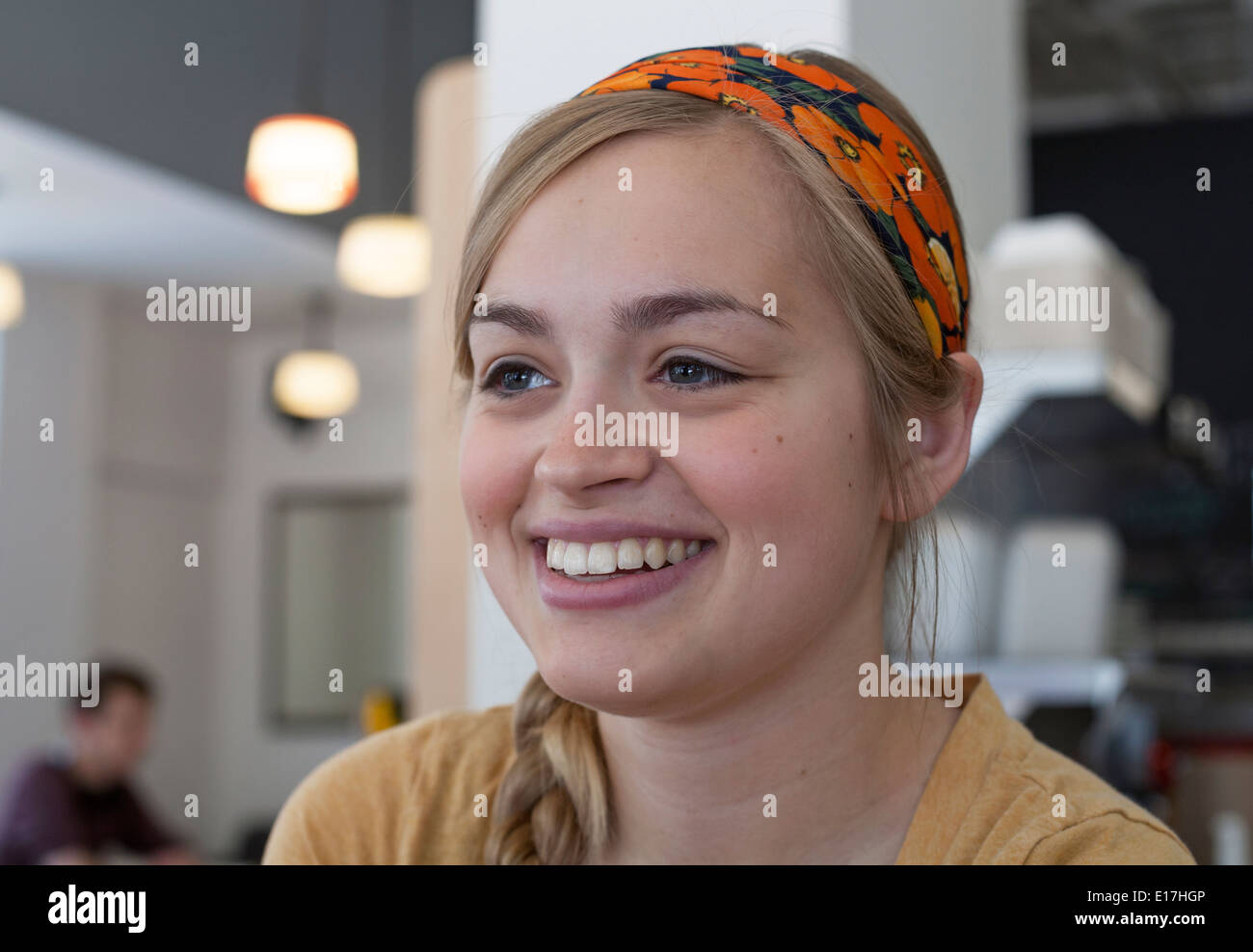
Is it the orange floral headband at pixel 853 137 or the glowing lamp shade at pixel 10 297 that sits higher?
the glowing lamp shade at pixel 10 297

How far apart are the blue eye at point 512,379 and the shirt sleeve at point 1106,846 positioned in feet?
1.41

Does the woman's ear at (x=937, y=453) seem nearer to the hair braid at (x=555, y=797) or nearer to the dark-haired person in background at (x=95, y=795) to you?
the hair braid at (x=555, y=797)

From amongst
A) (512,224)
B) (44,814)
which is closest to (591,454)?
(512,224)

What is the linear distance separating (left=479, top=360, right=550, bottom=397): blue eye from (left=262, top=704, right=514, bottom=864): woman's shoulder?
0.31 metres

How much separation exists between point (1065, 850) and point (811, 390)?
1.08ft

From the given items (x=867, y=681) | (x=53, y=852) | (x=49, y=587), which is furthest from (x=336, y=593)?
(x=867, y=681)

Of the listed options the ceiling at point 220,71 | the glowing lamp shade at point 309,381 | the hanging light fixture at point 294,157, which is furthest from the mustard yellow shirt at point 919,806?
the glowing lamp shade at point 309,381

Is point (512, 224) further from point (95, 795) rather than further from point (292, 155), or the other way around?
point (95, 795)

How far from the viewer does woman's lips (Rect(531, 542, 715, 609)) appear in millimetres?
730

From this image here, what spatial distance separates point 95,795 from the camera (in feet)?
11.1

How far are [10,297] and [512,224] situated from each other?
14.2 ft

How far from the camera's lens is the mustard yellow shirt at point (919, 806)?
0.77m
